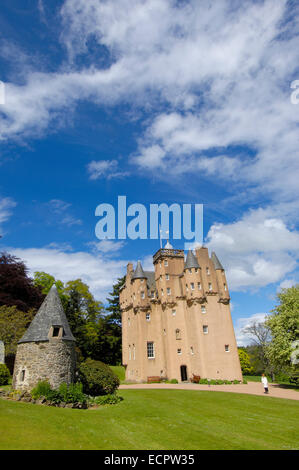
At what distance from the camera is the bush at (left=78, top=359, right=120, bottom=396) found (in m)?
23.8

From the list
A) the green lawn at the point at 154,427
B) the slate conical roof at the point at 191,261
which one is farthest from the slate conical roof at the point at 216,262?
the green lawn at the point at 154,427

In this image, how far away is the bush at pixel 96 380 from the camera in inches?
939

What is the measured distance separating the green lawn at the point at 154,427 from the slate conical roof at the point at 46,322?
5.15 m

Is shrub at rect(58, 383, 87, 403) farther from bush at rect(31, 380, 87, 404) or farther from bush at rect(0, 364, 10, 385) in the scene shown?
bush at rect(0, 364, 10, 385)

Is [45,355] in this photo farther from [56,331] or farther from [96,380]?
[96,380]

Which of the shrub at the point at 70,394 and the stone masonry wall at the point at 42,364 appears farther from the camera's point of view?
the stone masonry wall at the point at 42,364

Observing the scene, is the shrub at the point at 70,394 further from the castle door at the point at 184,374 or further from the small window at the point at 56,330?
the castle door at the point at 184,374

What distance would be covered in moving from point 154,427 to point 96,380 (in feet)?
37.1

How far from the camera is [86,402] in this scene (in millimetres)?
20000

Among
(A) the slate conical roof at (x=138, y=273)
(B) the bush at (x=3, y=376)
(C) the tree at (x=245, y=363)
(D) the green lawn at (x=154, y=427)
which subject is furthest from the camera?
(C) the tree at (x=245, y=363)

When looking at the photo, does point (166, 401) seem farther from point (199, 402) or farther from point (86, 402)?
point (86, 402)

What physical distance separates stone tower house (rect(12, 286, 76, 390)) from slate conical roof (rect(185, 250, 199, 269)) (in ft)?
79.1

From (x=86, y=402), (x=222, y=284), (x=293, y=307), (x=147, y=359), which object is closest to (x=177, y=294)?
(x=222, y=284)

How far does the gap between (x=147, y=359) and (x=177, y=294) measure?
10383mm
